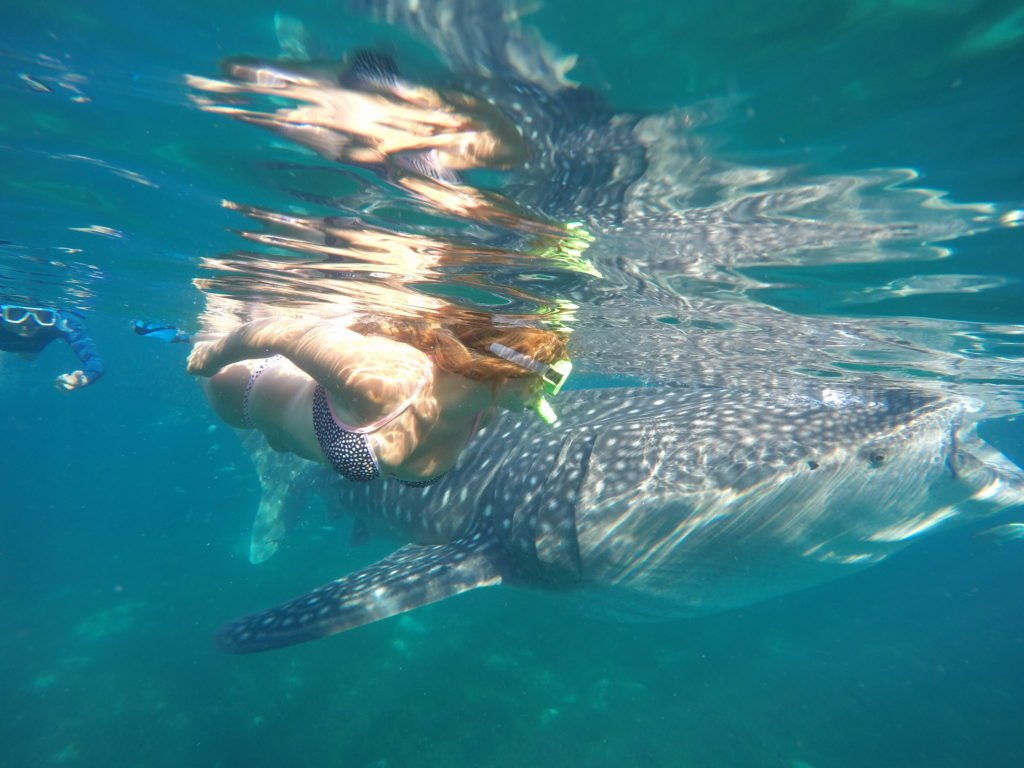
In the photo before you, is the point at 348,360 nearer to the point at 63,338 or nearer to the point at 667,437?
the point at 667,437

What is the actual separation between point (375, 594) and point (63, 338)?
39.8 ft

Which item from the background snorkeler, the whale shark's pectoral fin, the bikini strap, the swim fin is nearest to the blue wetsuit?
the background snorkeler

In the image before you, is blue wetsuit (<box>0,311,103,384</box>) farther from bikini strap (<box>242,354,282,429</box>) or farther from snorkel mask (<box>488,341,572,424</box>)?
snorkel mask (<box>488,341,572,424</box>)

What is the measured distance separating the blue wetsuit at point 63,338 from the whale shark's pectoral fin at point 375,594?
747 centimetres

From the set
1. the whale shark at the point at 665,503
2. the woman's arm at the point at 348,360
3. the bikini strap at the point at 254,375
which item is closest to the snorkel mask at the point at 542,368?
the woman's arm at the point at 348,360

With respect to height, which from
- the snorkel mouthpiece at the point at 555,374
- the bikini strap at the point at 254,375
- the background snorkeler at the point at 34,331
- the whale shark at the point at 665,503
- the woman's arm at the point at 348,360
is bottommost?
the background snorkeler at the point at 34,331

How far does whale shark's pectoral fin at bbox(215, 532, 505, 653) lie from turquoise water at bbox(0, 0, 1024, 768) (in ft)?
10.1

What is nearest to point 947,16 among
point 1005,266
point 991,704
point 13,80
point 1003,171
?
point 1003,171

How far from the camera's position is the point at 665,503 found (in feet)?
20.0

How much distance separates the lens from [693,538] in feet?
20.5

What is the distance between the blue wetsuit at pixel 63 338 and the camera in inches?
397

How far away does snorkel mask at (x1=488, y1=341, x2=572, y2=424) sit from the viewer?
2988 millimetres

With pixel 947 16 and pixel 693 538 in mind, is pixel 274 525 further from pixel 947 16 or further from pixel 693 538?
pixel 947 16

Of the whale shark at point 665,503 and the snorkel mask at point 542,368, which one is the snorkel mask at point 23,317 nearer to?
the whale shark at point 665,503
